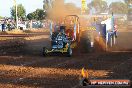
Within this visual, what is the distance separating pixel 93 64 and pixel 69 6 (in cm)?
2261

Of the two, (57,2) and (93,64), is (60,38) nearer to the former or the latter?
(93,64)

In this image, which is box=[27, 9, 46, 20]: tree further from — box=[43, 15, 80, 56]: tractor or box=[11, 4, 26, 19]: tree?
box=[43, 15, 80, 56]: tractor

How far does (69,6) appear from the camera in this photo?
132 feet

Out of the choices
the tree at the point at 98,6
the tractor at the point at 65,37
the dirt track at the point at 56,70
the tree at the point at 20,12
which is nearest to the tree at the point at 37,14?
the tree at the point at 20,12

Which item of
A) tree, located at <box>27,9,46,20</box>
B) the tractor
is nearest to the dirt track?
the tractor

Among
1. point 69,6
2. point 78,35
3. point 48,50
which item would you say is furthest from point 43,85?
point 69,6

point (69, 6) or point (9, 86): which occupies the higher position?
point (69, 6)

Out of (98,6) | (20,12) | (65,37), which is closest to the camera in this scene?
(65,37)

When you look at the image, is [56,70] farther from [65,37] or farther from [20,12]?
[20,12]

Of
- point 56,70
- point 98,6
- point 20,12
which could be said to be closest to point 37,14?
point 20,12

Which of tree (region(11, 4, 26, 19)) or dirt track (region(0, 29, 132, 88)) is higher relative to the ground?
tree (region(11, 4, 26, 19))

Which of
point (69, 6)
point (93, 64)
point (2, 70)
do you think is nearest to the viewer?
point (2, 70)

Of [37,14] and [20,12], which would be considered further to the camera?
[37,14]

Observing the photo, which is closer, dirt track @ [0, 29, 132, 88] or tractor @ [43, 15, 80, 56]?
dirt track @ [0, 29, 132, 88]
